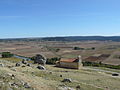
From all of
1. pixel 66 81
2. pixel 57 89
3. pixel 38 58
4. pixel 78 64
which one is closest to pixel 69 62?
pixel 78 64

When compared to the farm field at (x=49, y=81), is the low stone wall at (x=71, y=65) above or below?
below

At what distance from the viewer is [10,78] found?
2361cm

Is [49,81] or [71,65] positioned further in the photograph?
[71,65]

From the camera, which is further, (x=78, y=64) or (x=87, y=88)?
(x=78, y=64)

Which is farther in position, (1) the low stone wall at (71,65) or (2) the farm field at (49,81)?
(1) the low stone wall at (71,65)

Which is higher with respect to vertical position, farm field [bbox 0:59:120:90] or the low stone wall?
farm field [bbox 0:59:120:90]

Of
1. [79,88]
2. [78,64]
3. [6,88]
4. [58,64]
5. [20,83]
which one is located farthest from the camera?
[58,64]

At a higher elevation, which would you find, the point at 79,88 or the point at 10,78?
the point at 10,78

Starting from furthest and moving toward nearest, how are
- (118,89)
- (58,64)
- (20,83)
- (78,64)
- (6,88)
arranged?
(58,64) → (78,64) → (118,89) → (20,83) → (6,88)

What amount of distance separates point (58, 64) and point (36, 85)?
142ft

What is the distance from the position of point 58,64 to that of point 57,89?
139 feet

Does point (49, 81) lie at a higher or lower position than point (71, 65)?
higher

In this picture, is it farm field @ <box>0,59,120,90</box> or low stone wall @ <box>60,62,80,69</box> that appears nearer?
farm field @ <box>0,59,120,90</box>

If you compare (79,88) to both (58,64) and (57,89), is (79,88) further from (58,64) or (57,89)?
(58,64)
